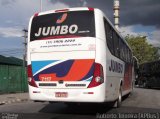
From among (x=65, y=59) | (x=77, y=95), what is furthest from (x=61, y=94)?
(x=65, y=59)

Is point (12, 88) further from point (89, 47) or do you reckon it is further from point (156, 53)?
point (156, 53)

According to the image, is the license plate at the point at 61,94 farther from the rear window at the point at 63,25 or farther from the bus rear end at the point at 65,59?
the rear window at the point at 63,25

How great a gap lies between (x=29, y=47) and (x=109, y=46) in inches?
105

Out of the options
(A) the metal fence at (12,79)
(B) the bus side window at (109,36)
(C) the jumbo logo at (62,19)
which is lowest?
(A) the metal fence at (12,79)

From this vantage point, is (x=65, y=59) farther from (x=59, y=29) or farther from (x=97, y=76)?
(x=97, y=76)

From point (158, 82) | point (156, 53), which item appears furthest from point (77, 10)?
point (156, 53)

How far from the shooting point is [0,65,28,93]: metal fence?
2762 centimetres

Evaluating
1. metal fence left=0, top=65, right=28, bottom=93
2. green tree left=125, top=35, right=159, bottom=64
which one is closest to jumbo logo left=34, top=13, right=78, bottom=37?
metal fence left=0, top=65, right=28, bottom=93

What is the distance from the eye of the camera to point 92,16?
12.1 metres

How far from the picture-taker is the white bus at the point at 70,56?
38.7 ft

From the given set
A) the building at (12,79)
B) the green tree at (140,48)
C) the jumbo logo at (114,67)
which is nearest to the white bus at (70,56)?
the jumbo logo at (114,67)

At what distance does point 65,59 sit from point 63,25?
1122 millimetres

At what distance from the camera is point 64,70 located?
12.1 meters

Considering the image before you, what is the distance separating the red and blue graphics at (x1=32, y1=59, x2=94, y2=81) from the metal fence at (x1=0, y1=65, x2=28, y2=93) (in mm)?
15618
